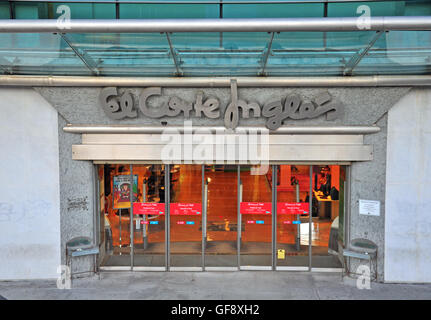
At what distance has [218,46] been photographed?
688cm

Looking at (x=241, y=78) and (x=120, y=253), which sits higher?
(x=241, y=78)

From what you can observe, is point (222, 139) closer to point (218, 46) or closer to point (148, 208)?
point (218, 46)

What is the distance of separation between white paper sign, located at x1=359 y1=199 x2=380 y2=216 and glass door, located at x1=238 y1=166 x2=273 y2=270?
222 cm

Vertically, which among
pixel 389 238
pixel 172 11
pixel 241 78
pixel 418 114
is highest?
pixel 172 11

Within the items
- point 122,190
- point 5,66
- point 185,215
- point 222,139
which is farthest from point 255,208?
point 5,66

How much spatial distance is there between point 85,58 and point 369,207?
7.34 meters

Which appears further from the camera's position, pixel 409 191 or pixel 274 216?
pixel 274 216

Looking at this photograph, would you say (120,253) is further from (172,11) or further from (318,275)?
(172,11)

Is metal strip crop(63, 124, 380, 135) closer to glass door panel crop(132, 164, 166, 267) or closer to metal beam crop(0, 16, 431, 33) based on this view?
glass door panel crop(132, 164, 166, 267)

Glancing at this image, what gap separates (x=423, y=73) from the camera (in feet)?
25.6

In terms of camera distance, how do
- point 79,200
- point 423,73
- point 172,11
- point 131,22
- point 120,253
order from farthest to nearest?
1. point 120,253
2. point 79,200
3. point 423,73
4. point 172,11
5. point 131,22

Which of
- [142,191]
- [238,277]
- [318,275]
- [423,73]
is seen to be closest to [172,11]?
[142,191]

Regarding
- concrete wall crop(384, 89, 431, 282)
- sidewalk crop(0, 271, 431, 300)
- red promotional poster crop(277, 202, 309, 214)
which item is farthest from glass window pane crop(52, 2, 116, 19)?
concrete wall crop(384, 89, 431, 282)

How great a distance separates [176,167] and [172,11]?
3.68 metres
